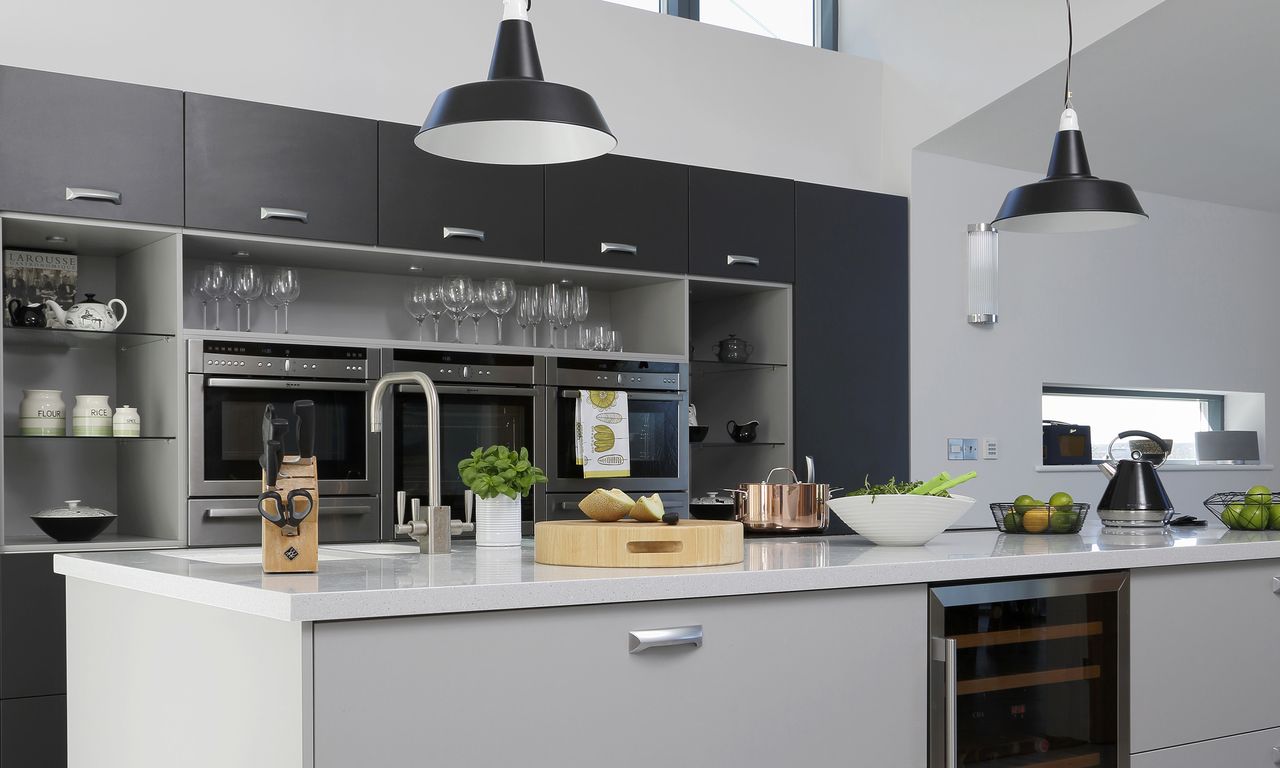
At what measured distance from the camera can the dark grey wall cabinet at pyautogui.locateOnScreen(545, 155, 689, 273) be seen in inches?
168

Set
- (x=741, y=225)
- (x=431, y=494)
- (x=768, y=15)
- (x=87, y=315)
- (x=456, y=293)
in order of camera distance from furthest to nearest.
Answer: (x=768, y=15) < (x=741, y=225) < (x=456, y=293) < (x=87, y=315) < (x=431, y=494)

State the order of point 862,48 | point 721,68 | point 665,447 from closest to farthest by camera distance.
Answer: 1. point 665,447
2. point 721,68
3. point 862,48

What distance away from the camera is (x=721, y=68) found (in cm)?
501

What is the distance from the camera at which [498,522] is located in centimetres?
246

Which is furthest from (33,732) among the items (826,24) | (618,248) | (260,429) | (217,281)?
(826,24)

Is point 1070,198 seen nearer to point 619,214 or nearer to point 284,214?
point 619,214

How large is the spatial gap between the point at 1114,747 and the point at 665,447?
2.28 m

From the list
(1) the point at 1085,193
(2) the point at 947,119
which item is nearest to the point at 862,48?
(2) the point at 947,119

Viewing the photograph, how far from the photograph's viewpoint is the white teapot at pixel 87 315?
3.49 metres

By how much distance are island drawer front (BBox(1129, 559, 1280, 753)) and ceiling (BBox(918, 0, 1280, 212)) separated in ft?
8.49

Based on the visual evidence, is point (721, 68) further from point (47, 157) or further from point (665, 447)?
point (47, 157)

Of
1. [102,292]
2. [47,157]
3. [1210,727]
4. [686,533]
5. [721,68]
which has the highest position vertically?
[721,68]

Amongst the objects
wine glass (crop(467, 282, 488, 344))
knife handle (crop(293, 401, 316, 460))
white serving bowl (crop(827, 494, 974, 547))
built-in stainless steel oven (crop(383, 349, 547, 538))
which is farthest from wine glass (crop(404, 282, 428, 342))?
knife handle (crop(293, 401, 316, 460))

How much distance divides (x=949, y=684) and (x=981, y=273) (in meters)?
3.40
